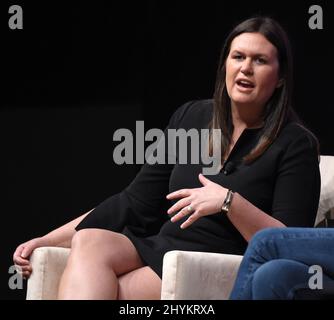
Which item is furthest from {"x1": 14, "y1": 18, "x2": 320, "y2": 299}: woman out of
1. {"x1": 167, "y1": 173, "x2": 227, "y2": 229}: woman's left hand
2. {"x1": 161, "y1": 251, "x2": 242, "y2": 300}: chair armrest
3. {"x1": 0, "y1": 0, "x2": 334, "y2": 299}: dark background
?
{"x1": 0, "y1": 0, "x2": 334, "y2": 299}: dark background

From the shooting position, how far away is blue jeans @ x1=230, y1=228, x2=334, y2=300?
81.7 inches

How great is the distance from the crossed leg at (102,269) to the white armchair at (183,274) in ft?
0.42

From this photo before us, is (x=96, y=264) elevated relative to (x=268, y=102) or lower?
lower

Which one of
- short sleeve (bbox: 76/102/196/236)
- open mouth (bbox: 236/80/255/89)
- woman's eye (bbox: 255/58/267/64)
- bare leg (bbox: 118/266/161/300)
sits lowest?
bare leg (bbox: 118/266/161/300)

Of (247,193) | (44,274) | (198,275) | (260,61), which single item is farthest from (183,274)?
(260,61)

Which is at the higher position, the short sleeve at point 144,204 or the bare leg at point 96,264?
the short sleeve at point 144,204

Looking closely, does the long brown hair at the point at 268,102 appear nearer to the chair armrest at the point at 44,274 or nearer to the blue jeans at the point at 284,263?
the blue jeans at the point at 284,263

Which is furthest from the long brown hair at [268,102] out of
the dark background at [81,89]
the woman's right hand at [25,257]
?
the dark background at [81,89]

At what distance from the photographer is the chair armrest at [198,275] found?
2219 mm

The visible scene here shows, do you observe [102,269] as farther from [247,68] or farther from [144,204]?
[247,68]

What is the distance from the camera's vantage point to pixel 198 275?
89.1 inches

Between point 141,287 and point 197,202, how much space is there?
11.9 inches

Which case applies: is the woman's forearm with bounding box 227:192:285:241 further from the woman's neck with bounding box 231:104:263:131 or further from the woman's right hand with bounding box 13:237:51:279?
the woman's right hand with bounding box 13:237:51:279

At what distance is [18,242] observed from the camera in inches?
155
